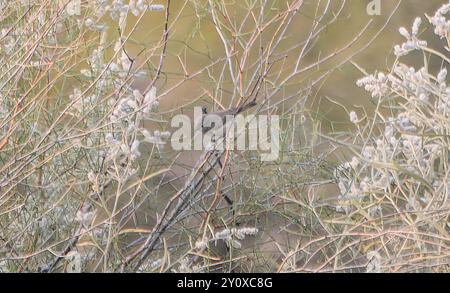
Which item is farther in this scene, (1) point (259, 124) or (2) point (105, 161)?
(1) point (259, 124)

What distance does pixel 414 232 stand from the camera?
2178mm

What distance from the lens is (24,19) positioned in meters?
2.73

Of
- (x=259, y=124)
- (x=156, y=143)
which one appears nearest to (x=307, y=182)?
(x=259, y=124)

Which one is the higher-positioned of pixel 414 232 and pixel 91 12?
pixel 91 12

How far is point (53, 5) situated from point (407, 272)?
1.22 metres

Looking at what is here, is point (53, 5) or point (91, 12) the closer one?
point (53, 5)

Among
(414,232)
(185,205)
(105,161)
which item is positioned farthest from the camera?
(185,205)

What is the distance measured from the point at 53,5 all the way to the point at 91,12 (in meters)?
0.22

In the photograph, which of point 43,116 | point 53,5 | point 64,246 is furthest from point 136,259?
point 53,5

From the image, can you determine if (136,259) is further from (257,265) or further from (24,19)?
(24,19)

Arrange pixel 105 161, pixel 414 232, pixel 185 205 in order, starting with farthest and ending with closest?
pixel 185 205 < pixel 105 161 < pixel 414 232

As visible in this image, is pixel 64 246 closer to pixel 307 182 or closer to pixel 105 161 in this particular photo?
pixel 105 161

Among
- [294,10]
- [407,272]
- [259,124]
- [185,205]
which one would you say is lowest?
[407,272]

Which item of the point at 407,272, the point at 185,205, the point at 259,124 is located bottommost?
the point at 407,272
